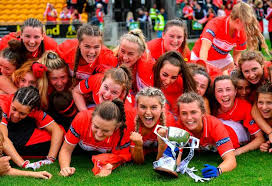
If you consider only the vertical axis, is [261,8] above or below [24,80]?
above

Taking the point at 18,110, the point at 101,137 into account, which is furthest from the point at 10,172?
the point at 101,137

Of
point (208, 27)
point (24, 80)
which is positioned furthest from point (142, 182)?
point (208, 27)

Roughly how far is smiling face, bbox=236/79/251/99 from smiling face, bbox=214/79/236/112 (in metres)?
0.16

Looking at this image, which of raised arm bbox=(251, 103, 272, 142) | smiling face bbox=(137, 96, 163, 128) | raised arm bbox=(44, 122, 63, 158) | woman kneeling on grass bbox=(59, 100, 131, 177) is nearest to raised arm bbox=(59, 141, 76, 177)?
woman kneeling on grass bbox=(59, 100, 131, 177)

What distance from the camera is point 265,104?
14.7 ft

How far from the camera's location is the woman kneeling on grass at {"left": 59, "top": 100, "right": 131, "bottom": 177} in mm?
3693

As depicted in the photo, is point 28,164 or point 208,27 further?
point 208,27

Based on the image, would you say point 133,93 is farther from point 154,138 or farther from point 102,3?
point 102,3

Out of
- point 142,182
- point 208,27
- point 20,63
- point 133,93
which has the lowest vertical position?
point 142,182

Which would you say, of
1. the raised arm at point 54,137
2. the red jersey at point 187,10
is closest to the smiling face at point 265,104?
the raised arm at point 54,137

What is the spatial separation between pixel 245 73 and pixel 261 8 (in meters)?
11.0

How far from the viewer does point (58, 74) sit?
4.81 metres

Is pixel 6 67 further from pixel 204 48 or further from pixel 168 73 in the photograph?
pixel 204 48

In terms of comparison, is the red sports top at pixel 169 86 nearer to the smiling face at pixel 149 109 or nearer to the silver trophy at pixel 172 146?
the smiling face at pixel 149 109
